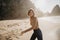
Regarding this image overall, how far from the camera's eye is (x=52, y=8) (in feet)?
8.26

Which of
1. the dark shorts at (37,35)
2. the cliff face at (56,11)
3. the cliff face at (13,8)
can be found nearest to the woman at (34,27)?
the dark shorts at (37,35)

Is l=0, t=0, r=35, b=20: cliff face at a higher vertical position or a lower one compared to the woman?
higher

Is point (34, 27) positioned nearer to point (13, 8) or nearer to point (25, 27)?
point (25, 27)

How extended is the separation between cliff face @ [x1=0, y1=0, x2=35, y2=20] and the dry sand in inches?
3.4

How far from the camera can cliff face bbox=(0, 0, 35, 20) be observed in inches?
95.3

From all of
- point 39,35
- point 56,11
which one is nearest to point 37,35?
point 39,35

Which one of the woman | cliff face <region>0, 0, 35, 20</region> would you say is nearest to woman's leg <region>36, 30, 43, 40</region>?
the woman

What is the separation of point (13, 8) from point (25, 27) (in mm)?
327

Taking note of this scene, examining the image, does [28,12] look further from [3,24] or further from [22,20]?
[3,24]

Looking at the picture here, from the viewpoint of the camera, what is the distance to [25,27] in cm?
239

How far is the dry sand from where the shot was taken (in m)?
2.33

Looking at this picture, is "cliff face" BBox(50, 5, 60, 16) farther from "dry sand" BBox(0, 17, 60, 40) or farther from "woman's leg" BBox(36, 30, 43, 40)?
"woman's leg" BBox(36, 30, 43, 40)

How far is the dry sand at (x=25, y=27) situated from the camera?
2332mm

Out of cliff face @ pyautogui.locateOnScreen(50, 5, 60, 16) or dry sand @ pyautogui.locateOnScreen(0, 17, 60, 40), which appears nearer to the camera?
dry sand @ pyautogui.locateOnScreen(0, 17, 60, 40)
